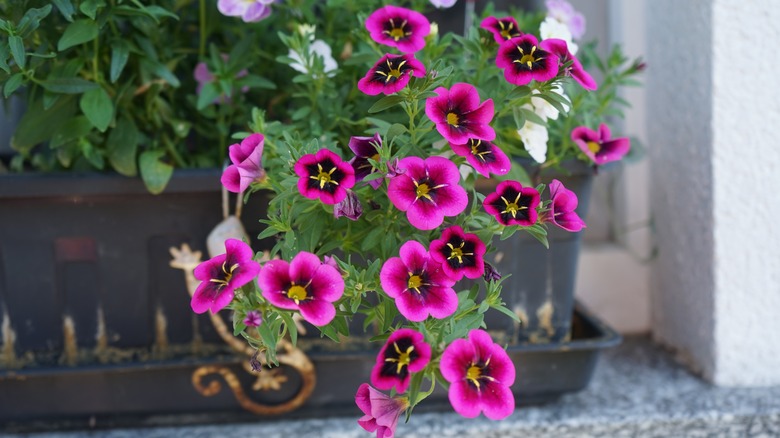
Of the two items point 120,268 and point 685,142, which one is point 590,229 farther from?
point 120,268

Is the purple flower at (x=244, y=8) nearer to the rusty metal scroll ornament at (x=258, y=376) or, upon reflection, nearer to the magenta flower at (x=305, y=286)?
the rusty metal scroll ornament at (x=258, y=376)

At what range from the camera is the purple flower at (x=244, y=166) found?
77cm

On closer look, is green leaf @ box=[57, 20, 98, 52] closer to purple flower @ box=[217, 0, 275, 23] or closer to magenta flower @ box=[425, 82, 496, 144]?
purple flower @ box=[217, 0, 275, 23]

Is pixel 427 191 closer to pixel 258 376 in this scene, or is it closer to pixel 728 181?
pixel 258 376

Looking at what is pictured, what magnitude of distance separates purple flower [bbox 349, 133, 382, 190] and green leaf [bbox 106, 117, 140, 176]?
1.22 feet

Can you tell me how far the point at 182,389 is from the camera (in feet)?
3.51

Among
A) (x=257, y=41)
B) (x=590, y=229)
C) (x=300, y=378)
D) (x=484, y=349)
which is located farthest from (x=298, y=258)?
(x=590, y=229)

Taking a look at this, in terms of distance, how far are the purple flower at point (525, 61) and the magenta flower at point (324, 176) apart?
0.64 ft

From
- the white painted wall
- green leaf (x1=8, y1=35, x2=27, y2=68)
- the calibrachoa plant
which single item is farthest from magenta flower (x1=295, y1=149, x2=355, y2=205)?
the white painted wall

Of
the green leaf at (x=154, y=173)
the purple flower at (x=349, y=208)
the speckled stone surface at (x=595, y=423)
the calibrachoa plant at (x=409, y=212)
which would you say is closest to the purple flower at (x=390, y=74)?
the calibrachoa plant at (x=409, y=212)

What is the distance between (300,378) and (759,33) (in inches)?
32.5

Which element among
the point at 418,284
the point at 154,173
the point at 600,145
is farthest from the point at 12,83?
the point at 600,145

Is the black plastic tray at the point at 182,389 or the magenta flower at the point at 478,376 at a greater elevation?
the magenta flower at the point at 478,376

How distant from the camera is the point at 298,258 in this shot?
2.22ft
